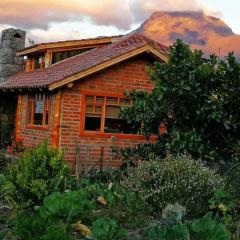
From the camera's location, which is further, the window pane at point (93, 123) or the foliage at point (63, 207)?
the window pane at point (93, 123)

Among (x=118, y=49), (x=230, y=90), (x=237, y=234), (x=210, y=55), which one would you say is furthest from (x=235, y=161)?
(x=118, y=49)

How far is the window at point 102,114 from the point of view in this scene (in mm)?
18578

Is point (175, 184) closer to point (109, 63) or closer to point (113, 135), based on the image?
point (109, 63)

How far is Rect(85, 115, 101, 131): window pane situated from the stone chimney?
9.36 m

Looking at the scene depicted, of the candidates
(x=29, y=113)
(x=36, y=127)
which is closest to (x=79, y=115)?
(x=36, y=127)

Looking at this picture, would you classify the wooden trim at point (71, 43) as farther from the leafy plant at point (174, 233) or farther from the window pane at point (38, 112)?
the leafy plant at point (174, 233)

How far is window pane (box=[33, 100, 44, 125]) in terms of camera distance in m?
20.0

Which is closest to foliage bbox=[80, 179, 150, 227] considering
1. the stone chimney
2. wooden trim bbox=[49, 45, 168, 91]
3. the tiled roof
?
wooden trim bbox=[49, 45, 168, 91]

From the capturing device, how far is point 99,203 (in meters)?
8.58

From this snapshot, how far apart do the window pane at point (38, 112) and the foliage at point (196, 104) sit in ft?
29.6

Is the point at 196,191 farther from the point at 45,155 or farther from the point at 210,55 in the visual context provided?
the point at 210,55

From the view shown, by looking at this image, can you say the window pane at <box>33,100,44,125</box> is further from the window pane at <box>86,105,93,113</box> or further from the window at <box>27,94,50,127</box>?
the window pane at <box>86,105,93,113</box>

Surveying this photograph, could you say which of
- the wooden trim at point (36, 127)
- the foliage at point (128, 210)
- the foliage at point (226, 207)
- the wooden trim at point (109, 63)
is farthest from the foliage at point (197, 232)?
the wooden trim at point (36, 127)

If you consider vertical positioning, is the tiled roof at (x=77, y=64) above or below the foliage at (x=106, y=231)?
above
